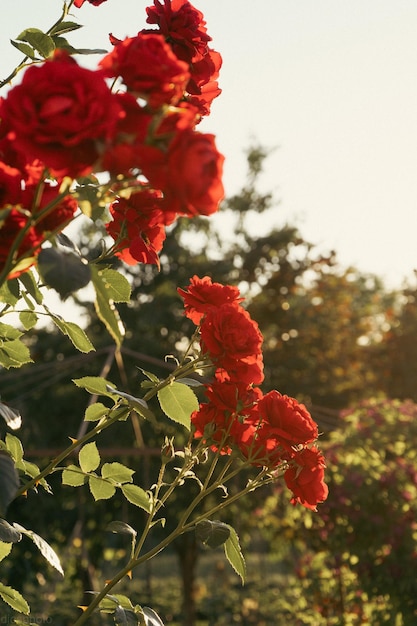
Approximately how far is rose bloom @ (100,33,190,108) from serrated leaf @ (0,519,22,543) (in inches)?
24.2

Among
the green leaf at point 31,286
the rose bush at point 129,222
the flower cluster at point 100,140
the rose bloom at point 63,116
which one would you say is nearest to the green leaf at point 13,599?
the rose bush at point 129,222

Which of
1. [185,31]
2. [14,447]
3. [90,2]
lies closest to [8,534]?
[14,447]

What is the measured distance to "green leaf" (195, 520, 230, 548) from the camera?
111cm

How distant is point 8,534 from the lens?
103 cm

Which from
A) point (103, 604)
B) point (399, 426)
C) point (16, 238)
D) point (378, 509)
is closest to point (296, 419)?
point (103, 604)

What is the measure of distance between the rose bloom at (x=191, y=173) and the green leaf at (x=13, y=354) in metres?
0.54

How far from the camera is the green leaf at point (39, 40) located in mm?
1165

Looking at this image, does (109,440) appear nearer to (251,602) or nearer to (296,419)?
(251,602)

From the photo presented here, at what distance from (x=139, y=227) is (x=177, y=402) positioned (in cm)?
32

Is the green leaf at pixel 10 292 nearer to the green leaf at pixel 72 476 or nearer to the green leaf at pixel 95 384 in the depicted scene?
the green leaf at pixel 95 384

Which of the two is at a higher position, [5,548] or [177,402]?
[177,402]

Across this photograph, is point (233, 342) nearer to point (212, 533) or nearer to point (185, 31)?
point (212, 533)

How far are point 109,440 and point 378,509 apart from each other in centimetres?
416

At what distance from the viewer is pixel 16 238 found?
0.75 meters
